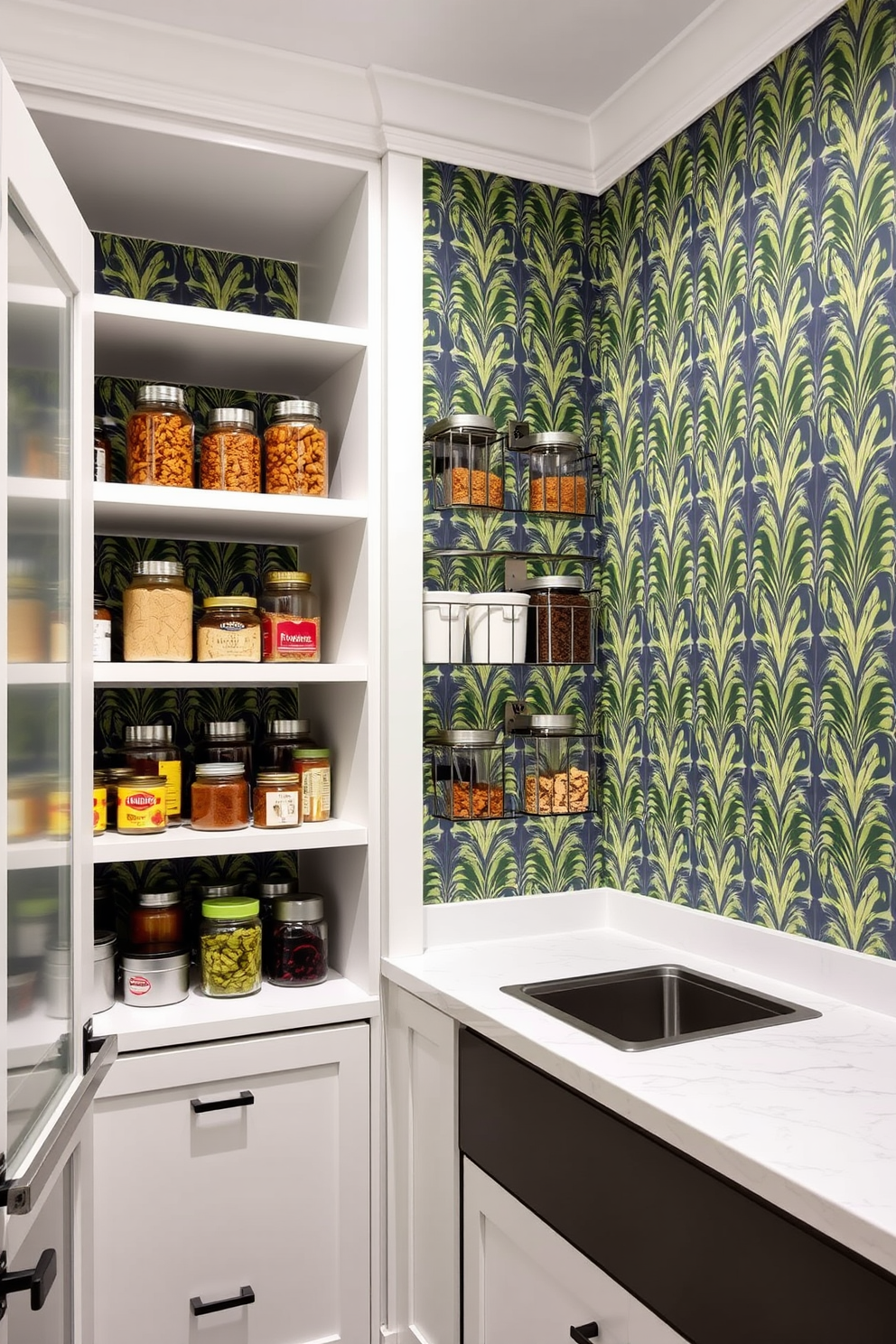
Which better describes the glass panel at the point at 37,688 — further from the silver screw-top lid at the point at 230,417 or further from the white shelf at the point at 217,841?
the silver screw-top lid at the point at 230,417

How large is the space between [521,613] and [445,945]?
0.72m

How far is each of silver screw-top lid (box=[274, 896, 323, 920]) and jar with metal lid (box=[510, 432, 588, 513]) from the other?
38.0 inches

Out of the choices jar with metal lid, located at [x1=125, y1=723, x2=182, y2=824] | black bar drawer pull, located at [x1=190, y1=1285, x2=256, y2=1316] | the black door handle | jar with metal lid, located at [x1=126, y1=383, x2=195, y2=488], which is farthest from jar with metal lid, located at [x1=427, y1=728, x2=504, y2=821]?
the black door handle

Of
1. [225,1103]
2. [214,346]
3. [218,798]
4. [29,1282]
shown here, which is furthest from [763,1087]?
[214,346]

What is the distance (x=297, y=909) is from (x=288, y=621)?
598 millimetres

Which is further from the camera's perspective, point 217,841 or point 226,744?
point 226,744

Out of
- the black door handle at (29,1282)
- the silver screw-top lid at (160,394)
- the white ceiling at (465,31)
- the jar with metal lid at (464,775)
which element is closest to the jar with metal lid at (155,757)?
the jar with metal lid at (464,775)

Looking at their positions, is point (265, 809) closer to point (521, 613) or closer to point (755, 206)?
point (521, 613)

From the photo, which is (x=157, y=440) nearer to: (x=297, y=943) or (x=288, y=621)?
(x=288, y=621)

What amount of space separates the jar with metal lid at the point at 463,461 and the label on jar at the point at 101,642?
72 centimetres

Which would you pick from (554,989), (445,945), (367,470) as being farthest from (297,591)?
(554,989)

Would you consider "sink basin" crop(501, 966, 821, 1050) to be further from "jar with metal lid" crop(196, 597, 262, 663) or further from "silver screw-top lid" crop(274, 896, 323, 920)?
"jar with metal lid" crop(196, 597, 262, 663)

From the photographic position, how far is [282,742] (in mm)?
2291

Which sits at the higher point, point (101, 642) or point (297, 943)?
point (101, 642)
